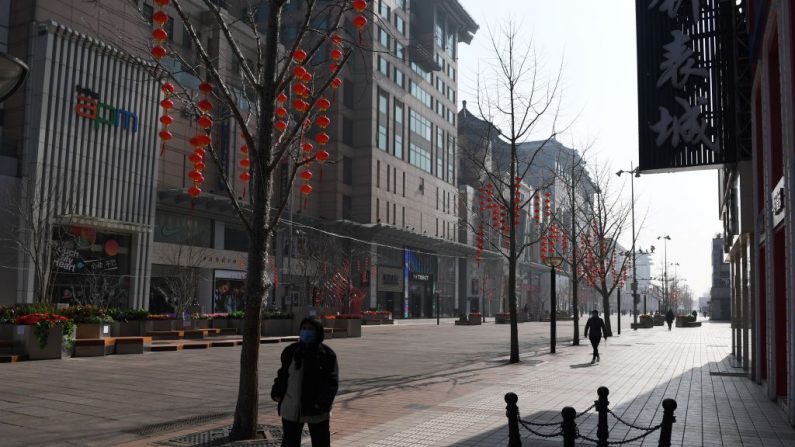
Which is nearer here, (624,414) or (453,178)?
(624,414)

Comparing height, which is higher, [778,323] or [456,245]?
[456,245]

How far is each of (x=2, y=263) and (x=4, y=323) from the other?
57.6ft

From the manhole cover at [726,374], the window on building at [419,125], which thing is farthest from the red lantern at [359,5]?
the window on building at [419,125]

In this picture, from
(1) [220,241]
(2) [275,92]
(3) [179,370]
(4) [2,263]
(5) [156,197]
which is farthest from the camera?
(1) [220,241]

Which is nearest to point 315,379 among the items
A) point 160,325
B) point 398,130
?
point 160,325

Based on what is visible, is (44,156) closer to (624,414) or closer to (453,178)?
(624,414)

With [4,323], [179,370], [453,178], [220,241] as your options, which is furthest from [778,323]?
[453,178]

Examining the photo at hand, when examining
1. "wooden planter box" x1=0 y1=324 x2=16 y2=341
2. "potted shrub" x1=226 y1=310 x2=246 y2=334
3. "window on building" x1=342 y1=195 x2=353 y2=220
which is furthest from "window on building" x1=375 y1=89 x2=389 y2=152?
"wooden planter box" x1=0 y1=324 x2=16 y2=341

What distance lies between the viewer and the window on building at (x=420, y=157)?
75.7 m

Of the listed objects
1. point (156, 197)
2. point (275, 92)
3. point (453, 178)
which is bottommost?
point (275, 92)

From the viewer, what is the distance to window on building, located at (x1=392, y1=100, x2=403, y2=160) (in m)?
71.7

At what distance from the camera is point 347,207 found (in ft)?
217

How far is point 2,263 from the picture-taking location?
34531 mm

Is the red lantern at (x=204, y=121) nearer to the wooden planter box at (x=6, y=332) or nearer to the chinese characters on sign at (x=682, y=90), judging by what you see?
the chinese characters on sign at (x=682, y=90)
